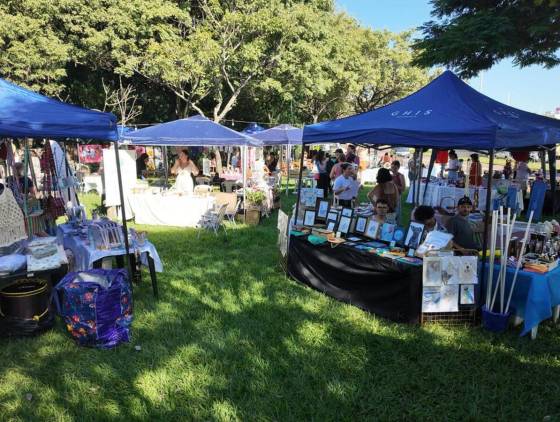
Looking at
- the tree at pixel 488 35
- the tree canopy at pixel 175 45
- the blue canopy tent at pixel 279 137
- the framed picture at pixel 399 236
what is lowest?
the framed picture at pixel 399 236

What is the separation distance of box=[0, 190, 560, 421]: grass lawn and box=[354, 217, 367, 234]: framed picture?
1060mm

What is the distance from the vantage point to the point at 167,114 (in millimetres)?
26000

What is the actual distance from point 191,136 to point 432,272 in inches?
272

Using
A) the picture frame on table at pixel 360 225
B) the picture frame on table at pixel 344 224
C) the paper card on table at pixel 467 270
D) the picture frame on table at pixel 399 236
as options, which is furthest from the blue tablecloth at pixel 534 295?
the picture frame on table at pixel 344 224

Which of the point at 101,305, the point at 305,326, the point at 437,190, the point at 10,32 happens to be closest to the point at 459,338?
the point at 305,326

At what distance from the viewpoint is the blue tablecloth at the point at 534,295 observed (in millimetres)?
4164

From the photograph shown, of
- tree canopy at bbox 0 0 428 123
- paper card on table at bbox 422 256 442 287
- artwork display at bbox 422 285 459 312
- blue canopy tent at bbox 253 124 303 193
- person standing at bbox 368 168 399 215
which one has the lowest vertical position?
artwork display at bbox 422 285 459 312

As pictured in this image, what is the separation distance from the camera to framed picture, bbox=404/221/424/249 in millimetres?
4930

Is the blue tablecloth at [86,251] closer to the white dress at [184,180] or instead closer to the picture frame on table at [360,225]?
the picture frame on table at [360,225]

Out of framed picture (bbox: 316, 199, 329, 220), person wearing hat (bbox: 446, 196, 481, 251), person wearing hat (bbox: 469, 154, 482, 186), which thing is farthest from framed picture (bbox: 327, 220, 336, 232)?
person wearing hat (bbox: 469, 154, 482, 186)

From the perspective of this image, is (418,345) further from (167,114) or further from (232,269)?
(167,114)

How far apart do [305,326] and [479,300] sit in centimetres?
188

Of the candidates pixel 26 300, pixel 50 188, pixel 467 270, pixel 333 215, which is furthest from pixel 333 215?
pixel 50 188

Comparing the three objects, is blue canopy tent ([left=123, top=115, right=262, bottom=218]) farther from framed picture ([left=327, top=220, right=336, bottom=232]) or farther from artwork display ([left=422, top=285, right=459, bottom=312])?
artwork display ([left=422, top=285, right=459, bottom=312])
